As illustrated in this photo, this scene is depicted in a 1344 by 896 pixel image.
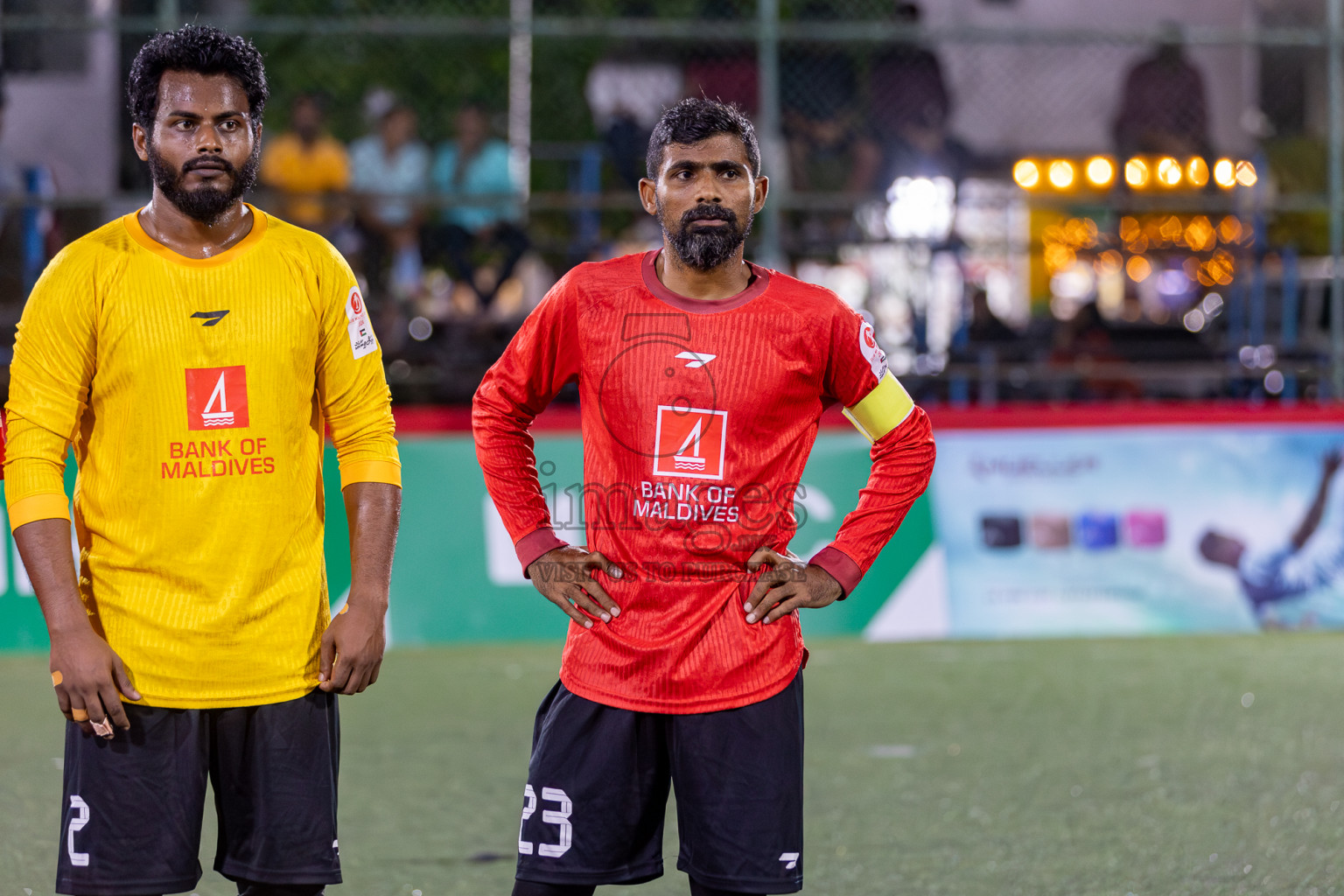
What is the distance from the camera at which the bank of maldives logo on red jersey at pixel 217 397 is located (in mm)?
3018

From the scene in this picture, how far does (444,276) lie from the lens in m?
11.3

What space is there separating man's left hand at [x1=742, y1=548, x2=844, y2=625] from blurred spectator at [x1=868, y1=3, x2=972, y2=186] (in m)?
7.56

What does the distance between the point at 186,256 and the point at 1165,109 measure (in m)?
9.63

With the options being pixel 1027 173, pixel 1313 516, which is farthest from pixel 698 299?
pixel 1027 173

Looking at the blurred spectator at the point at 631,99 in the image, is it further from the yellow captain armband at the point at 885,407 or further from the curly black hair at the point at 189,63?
the curly black hair at the point at 189,63

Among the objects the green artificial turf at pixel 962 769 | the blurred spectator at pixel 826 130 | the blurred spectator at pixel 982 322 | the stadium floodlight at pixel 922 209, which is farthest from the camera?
the blurred spectator at pixel 982 322

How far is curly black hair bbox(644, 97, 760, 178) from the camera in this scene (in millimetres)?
3305

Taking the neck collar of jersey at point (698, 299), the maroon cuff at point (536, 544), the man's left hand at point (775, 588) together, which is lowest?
the man's left hand at point (775, 588)

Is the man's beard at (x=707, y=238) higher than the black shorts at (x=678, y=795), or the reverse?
the man's beard at (x=707, y=238)

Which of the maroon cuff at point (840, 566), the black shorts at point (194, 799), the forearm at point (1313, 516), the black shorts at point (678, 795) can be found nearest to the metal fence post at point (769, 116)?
the forearm at point (1313, 516)

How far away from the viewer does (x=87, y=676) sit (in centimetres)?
290

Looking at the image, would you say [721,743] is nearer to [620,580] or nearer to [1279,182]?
[620,580]

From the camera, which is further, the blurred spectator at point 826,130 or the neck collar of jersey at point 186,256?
the blurred spectator at point 826,130

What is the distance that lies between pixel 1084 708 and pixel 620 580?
13.4 feet
